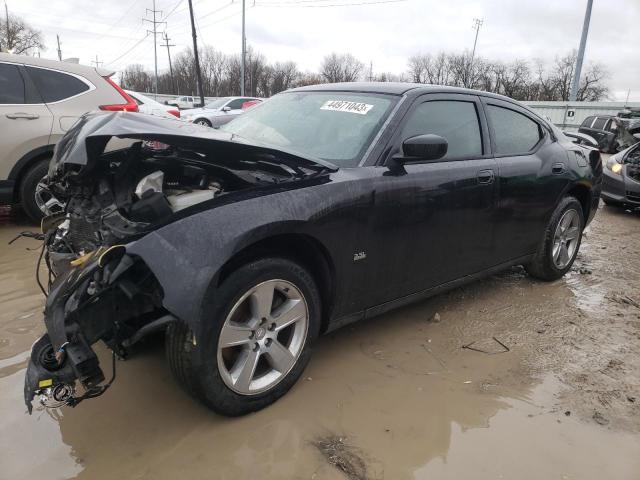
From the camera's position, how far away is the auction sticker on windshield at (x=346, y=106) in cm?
318

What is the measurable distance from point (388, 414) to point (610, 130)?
20035 mm

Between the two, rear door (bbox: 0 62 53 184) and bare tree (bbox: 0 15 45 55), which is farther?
bare tree (bbox: 0 15 45 55)

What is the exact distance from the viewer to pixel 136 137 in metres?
2.16

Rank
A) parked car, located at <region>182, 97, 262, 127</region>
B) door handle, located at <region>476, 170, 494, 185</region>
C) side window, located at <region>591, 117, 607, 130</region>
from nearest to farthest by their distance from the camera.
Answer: door handle, located at <region>476, 170, 494, 185</region> → parked car, located at <region>182, 97, 262, 127</region> → side window, located at <region>591, 117, 607, 130</region>

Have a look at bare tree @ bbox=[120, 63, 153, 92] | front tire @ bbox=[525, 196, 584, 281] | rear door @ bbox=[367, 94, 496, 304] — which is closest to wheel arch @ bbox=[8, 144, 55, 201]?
rear door @ bbox=[367, 94, 496, 304]

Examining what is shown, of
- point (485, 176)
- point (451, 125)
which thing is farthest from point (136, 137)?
point (485, 176)

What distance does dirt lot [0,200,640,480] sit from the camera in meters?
2.16

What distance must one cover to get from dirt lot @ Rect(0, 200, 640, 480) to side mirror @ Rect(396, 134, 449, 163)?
4.17 feet

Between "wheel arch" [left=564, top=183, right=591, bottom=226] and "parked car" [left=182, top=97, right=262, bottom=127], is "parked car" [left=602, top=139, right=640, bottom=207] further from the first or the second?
"parked car" [left=182, top=97, right=262, bottom=127]

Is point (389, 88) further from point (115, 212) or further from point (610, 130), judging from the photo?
point (610, 130)

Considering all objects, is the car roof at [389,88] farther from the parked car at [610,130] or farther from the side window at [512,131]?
the parked car at [610,130]

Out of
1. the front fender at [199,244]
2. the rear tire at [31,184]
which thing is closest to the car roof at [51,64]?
the rear tire at [31,184]

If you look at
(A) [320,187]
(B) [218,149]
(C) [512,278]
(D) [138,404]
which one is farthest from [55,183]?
(C) [512,278]

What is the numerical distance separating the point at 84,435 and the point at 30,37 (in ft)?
223
